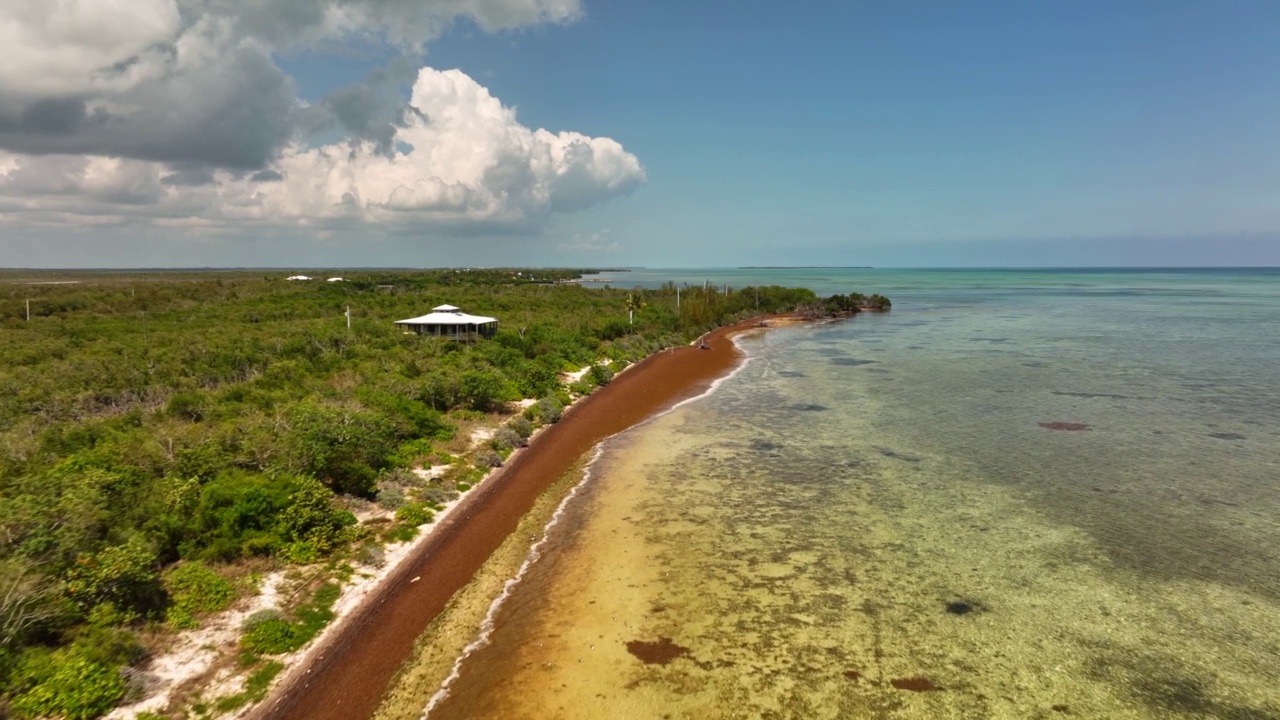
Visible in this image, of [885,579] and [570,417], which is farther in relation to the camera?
[570,417]

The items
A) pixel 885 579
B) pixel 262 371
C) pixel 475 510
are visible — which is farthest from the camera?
pixel 262 371

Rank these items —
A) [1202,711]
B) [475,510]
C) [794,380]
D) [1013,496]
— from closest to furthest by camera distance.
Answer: [1202,711] → [475,510] → [1013,496] → [794,380]

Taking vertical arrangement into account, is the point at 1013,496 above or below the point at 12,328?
below

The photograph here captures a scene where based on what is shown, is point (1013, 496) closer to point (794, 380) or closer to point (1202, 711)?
point (1202, 711)

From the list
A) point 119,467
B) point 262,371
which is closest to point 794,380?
point 262,371

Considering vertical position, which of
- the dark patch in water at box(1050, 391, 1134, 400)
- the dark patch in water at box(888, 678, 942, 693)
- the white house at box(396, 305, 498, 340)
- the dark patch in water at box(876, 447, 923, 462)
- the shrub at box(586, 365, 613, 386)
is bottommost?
the dark patch in water at box(888, 678, 942, 693)

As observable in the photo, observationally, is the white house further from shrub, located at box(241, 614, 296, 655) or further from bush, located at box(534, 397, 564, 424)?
shrub, located at box(241, 614, 296, 655)

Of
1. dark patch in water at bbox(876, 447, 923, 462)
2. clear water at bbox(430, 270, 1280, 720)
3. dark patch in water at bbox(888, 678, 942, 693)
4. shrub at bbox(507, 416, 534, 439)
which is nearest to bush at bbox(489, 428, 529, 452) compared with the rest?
shrub at bbox(507, 416, 534, 439)
